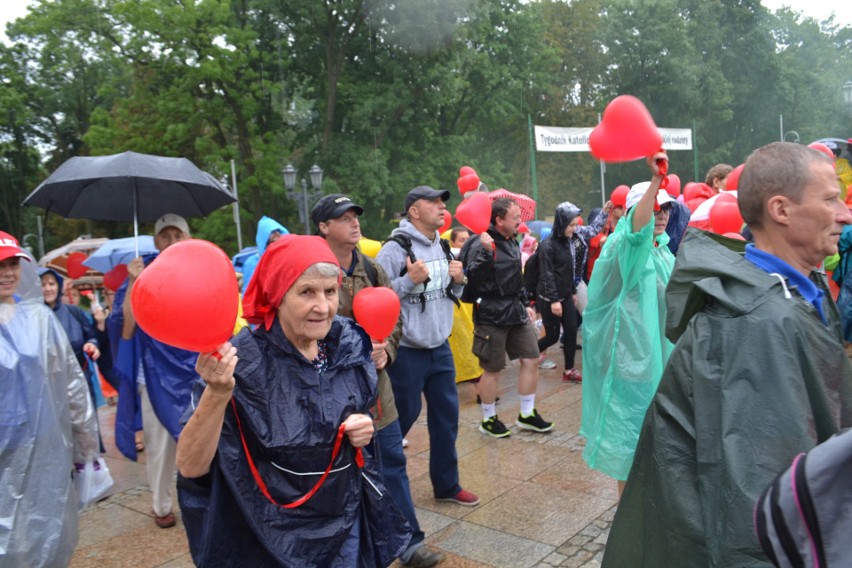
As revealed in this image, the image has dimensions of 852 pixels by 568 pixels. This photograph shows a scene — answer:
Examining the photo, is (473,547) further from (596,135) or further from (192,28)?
(192,28)

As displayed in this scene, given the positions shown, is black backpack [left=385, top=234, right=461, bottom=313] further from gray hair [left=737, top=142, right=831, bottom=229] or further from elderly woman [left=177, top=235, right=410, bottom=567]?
gray hair [left=737, top=142, right=831, bottom=229]

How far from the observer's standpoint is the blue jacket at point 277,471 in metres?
2.12

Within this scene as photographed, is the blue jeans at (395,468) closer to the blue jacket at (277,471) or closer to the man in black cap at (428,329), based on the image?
the man in black cap at (428,329)

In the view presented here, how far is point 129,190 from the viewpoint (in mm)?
5254

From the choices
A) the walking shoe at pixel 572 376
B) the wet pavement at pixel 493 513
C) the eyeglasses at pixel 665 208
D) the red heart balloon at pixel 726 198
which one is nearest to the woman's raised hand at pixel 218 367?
the wet pavement at pixel 493 513

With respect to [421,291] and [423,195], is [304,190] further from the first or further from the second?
[421,291]

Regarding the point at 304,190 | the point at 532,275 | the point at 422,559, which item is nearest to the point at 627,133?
the point at 422,559

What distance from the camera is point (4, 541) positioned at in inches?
129

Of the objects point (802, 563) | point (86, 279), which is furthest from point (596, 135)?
point (86, 279)

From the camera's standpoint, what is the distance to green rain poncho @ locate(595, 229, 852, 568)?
1.64 metres

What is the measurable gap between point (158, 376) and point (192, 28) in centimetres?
2139

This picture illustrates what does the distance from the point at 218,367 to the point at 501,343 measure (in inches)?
166

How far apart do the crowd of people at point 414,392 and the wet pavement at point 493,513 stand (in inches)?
16.2

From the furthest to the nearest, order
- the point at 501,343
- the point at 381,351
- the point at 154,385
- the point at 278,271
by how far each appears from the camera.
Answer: the point at 501,343
the point at 154,385
the point at 381,351
the point at 278,271
